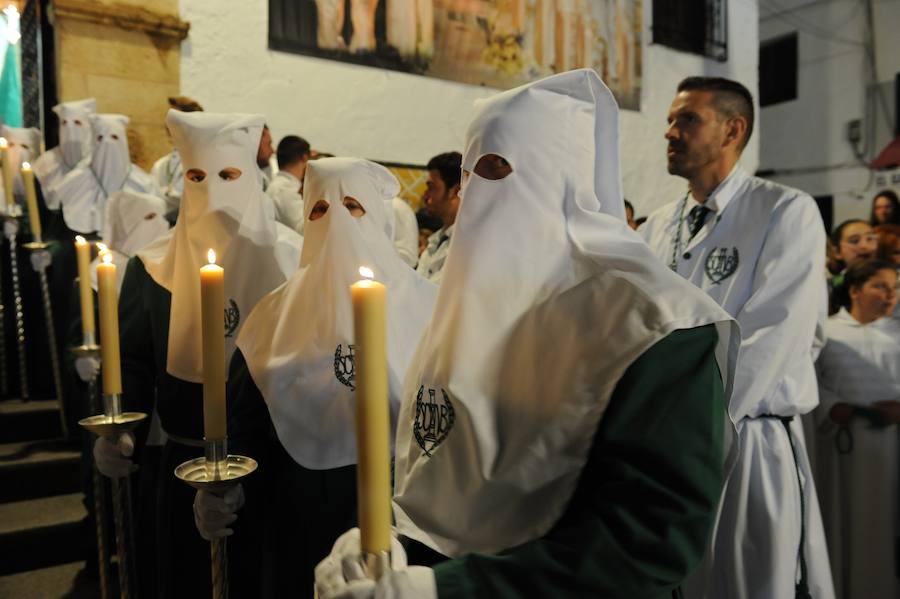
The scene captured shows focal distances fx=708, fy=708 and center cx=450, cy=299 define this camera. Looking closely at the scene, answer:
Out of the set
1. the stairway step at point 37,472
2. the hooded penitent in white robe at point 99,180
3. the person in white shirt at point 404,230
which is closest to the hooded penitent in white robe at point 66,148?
the hooded penitent in white robe at point 99,180

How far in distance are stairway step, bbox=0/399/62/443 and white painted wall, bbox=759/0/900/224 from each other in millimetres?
13042

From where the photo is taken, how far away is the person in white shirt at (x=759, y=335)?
271 centimetres

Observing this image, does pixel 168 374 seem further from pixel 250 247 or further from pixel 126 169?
pixel 126 169

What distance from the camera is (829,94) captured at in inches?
523

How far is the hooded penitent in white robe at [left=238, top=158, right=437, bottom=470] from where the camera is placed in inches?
84.2

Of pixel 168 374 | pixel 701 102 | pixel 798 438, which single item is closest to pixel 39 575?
pixel 168 374

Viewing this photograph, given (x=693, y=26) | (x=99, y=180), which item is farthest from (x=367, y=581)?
(x=693, y=26)

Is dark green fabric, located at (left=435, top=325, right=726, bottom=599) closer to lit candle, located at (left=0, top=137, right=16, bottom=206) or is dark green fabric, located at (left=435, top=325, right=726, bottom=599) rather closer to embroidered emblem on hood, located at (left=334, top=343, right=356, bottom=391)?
embroidered emblem on hood, located at (left=334, top=343, right=356, bottom=391)

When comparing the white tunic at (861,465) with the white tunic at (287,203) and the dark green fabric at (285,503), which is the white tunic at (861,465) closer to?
the dark green fabric at (285,503)

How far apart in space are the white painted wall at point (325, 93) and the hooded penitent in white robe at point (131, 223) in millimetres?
2480

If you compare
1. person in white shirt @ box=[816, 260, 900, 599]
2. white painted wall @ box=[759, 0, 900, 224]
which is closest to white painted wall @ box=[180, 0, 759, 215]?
person in white shirt @ box=[816, 260, 900, 599]

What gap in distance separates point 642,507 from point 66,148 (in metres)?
6.65

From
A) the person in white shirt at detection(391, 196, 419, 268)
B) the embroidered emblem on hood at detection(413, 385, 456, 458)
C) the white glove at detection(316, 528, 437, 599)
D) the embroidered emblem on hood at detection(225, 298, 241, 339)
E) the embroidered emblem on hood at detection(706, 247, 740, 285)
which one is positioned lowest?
the white glove at detection(316, 528, 437, 599)

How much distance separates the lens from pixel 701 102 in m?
3.09
